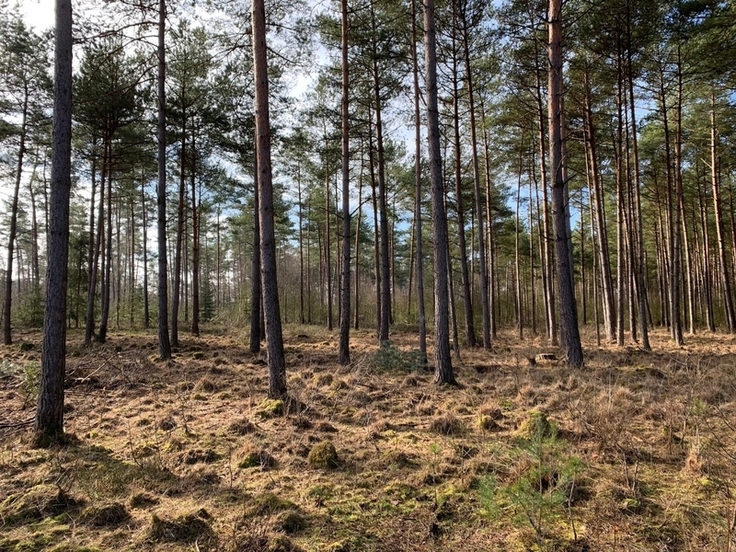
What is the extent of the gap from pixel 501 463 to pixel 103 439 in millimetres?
4562

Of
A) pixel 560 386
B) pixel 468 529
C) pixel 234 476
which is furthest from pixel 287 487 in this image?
pixel 560 386

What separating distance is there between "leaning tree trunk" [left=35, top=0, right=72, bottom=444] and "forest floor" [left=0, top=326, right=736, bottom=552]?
30 cm

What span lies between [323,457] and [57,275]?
3761 millimetres

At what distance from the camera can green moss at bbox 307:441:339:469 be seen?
370 cm

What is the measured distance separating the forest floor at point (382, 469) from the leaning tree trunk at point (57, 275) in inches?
11.7

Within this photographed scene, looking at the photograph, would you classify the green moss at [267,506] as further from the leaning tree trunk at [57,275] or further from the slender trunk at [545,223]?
the slender trunk at [545,223]

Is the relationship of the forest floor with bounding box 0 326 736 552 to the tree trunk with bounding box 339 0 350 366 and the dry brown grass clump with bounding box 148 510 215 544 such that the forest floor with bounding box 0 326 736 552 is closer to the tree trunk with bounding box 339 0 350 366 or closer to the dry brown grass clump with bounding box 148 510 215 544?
the dry brown grass clump with bounding box 148 510 215 544

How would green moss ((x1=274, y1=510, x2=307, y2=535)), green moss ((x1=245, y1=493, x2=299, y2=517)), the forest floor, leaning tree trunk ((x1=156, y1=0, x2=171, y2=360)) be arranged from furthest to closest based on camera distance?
leaning tree trunk ((x1=156, y1=0, x2=171, y2=360))
green moss ((x1=245, y1=493, x2=299, y2=517))
green moss ((x1=274, y1=510, x2=307, y2=535))
the forest floor

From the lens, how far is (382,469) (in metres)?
3.60

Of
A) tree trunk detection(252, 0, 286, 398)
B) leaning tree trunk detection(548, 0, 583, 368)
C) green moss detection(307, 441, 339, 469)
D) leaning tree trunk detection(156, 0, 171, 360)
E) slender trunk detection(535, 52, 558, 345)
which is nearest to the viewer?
green moss detection(307, 441, 339, 469)

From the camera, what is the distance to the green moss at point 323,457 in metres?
3.70

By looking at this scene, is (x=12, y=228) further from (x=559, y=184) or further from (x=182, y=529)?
(x=559, y=184)

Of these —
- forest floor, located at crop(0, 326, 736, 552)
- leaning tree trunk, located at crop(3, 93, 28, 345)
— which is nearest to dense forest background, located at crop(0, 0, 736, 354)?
leaning tree trunk, located at crop(3, 93, 28, 345)

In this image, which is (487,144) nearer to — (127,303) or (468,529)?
(468,529)
